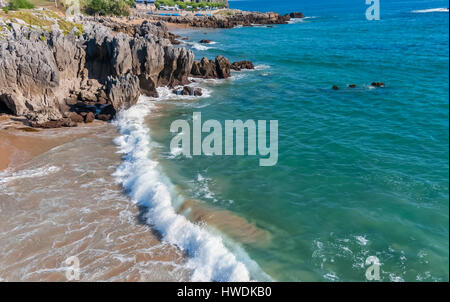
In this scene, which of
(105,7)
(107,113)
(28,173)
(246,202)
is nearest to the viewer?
(246,202)

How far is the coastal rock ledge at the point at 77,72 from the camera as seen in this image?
80.7 feet

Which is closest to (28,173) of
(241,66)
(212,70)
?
(212,70)

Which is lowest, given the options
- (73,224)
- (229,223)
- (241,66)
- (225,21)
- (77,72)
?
(229,223)

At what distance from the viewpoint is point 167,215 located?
559 inches

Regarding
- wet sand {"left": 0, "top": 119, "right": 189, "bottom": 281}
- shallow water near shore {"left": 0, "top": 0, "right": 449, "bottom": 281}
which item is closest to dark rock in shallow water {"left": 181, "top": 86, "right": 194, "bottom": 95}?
shallow water near shore {"left": 0, "top": 0, "right": 449, "bottom": 281}

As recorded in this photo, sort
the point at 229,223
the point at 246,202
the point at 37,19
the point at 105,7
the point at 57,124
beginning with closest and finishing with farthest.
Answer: the point at 229,223
the point at 246,202
the point at 57,124
the point at 37,19
the point at 105,7

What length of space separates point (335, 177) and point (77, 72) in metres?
26.6

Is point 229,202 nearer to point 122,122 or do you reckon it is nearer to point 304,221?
point 304,221

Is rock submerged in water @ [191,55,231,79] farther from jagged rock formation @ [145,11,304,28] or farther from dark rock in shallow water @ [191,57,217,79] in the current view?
jagged rock formation @ [145,11,304,28]

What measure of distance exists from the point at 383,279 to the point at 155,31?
67.6 m

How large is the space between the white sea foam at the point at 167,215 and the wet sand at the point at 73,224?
49 centimetres

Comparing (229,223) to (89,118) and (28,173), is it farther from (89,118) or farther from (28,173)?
(89,118)

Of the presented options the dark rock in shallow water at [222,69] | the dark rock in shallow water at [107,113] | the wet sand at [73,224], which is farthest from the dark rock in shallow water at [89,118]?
the dark rock in shallow water at [222,69]
